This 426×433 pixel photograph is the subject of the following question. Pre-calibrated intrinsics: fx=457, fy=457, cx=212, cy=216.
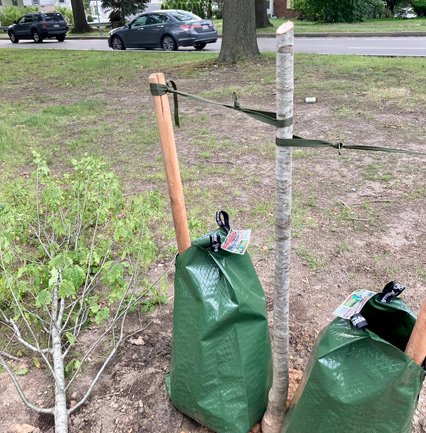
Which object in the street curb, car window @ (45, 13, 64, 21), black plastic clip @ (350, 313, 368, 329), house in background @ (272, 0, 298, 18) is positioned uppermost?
car window @ (45, 13, 64, 21)

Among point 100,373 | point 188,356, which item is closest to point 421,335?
point 188,356

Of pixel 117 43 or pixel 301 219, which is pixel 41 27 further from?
pixel 301 219

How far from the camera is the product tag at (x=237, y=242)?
1.51 metres

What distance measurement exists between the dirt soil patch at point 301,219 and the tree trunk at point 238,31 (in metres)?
Answer: 3.41

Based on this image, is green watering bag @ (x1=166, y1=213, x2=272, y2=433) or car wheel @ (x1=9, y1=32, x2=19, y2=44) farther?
car wheel @ (x1=9, y1=32, x2=19, y2=44)

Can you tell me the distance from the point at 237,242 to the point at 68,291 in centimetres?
72

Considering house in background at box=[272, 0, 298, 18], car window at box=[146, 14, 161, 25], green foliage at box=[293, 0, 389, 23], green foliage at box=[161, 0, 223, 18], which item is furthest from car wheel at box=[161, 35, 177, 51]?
house in background at box=[272, 0, 298, 18]

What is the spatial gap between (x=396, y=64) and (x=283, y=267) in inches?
326

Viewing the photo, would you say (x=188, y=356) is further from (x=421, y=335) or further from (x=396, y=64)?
(x=396, y=64)

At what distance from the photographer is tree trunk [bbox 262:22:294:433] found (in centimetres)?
119

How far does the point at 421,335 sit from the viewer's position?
3.80 ft

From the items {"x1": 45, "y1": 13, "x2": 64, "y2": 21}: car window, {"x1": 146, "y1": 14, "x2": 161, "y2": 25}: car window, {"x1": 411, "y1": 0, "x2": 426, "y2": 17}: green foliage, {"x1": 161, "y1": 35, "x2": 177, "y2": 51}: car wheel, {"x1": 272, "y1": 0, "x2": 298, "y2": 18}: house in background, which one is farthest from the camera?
{"x1": 272, "y1": 0, "x2": 298, "y2": 18}: house in background

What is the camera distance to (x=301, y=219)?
331 centimetres

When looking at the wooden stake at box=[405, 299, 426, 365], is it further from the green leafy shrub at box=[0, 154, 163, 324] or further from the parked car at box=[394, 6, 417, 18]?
the parked car at box=[394, 6, 417, 18]
